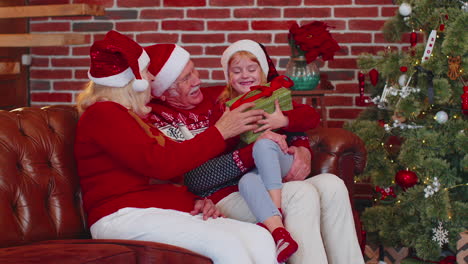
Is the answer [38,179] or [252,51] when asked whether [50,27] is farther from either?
[38,179]

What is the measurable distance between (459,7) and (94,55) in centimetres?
193

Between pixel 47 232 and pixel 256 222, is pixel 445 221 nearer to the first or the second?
pixel 256 222

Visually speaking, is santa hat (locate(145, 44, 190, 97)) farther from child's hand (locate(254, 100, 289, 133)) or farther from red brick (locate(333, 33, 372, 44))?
red brick (locate(333, 33, 372, 44))

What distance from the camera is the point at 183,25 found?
3.96 m

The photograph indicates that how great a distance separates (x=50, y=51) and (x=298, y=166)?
7.88ft

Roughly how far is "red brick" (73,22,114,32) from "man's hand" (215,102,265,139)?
195 centimetres

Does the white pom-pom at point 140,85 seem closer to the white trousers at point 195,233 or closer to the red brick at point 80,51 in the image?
the white trousers at point 195,233

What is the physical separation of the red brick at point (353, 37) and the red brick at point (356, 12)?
12 cm

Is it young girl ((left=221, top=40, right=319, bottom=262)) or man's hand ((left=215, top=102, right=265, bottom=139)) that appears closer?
young girl ((left=221, top=40, right=319, bottom=262))

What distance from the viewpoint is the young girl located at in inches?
81.7

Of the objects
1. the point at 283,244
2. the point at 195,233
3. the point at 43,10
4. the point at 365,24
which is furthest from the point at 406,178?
the point at 43,10

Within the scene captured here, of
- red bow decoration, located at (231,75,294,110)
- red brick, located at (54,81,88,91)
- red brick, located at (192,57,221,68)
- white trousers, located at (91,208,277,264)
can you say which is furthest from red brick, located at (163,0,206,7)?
white trousers, located at (91,208,277,264)

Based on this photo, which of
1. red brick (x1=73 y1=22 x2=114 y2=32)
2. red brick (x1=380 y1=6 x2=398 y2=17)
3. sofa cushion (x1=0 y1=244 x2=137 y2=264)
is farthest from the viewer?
red brick (x1=73 y1=22 x2=114 y2=32)

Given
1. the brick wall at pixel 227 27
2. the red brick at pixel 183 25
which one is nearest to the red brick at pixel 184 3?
the brick wall at pixel 227 27
